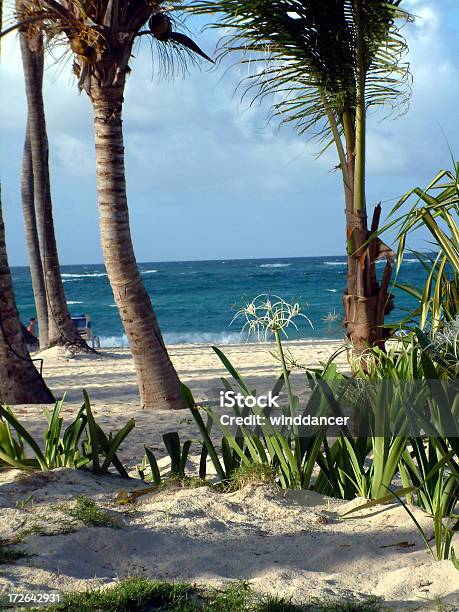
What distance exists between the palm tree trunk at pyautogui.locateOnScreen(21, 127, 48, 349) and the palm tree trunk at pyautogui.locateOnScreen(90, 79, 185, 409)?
7332 mm

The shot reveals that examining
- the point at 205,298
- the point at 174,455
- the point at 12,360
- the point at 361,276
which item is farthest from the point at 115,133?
the point at 205,298

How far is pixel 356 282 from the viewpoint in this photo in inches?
200

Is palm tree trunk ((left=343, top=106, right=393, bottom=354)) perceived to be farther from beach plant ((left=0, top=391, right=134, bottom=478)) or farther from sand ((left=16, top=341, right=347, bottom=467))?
beach plant ((left=0, top=391, right=134, bottom=478))

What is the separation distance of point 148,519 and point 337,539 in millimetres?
865

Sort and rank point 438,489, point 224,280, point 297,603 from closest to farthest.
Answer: point 297,603
point 438,489
point 224,280

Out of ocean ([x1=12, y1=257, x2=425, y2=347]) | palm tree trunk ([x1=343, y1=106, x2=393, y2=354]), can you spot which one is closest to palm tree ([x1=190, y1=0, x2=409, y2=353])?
palm tree trunk ([x1=343, y1=106, x2=393, y2=354])

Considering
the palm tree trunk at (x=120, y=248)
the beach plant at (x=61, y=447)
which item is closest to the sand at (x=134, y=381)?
the palm tree trunk at (x=120, y=248)

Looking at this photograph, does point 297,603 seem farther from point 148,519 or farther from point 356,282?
point 356,282

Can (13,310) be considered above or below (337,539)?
above

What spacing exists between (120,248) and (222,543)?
169 inches

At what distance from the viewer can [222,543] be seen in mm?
2949

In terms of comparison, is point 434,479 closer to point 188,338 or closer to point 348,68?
point 348,68

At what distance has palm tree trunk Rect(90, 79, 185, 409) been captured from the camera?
22.4 feet

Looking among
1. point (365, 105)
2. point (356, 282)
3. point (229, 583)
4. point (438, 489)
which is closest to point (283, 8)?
point (365, 105)
